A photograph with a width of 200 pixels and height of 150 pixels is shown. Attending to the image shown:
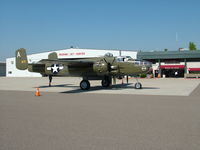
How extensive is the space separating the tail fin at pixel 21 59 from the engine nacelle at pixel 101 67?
8288mm

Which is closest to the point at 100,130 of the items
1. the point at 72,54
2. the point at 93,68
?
the point at 93,68

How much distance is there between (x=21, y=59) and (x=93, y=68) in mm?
8695

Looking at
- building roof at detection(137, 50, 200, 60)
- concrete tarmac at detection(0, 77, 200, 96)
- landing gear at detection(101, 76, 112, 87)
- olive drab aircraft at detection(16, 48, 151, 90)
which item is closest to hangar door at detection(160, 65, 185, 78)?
building roof at detection(137, 50, 200, 60)

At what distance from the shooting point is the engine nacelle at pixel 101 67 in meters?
17.9

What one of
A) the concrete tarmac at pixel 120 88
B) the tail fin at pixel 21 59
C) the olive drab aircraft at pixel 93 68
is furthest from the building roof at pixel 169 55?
the tail fin at pixel 21 59

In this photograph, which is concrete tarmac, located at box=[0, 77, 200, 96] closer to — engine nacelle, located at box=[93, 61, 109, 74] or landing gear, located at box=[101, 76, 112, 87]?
landing gear, located at box=[101, 76, 112, 87]

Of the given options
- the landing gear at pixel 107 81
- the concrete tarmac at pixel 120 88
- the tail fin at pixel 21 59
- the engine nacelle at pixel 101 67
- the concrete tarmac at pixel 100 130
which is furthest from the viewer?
the tail fin at pixel 21 59

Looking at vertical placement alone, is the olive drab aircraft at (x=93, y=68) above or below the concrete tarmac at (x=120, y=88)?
above

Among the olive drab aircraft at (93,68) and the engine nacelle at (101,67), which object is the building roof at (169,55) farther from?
the engine nacelle at (101,67)

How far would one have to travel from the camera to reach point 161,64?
1998 inches

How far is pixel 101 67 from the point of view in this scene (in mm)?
17984

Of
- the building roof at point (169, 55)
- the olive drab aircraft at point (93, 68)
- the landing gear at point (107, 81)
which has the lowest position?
the landing gear at point (107, 81)

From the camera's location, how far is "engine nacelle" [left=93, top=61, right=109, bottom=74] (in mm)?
17922

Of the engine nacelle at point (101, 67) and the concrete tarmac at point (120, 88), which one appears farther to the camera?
the engine nacelle at point (101, 67)
